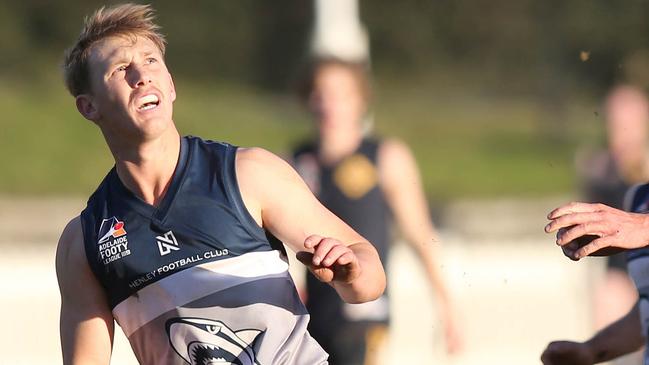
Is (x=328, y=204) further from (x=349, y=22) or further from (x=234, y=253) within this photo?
(x=349, y=22)

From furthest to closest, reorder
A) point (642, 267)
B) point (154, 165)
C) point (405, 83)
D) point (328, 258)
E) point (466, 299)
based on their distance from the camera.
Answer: point (405, 83) < point (466, 299) < point (642, 267) < point (154, 165) < point (328, 258)

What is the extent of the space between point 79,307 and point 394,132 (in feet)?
85.5

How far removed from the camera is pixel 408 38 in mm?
36719

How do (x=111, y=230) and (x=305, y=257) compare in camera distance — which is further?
(x=111, y=230)

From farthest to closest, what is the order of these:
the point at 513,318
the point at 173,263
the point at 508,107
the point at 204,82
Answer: the point at 508,107
the point at 204,82
the point at 513,318
the point at 173,263

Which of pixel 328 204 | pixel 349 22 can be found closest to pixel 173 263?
pixel 328 204

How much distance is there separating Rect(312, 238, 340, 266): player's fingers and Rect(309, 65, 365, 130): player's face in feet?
11.8

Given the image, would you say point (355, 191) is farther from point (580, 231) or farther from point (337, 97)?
point (580, 231)

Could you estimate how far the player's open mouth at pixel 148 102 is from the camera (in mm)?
3971

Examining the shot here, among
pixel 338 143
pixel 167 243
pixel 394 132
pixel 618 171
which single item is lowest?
pixel 167 243

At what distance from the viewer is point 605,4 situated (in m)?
33.3

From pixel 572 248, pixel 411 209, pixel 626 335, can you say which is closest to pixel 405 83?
pixel 411 209

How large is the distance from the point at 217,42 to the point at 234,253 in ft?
94.9

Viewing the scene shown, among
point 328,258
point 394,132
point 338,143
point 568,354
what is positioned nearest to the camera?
point 328,258
